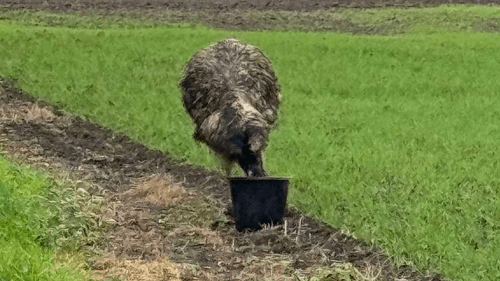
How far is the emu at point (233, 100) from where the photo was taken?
7.95m

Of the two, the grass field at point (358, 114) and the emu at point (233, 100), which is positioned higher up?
the emu at point (233, 100)

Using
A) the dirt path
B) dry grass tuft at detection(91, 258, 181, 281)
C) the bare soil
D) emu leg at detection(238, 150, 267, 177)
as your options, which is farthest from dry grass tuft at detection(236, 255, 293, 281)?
the dirt path

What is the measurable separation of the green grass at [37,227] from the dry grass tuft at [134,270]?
0.17 m

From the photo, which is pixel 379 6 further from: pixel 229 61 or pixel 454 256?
pixel 454 256

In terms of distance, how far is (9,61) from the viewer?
18.8 meters

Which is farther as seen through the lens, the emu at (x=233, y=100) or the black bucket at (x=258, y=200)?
the emu at (x=233, y=100)

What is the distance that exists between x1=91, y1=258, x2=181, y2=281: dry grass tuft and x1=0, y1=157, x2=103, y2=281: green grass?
172mm

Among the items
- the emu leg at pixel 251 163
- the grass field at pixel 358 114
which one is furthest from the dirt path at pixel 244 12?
the emu leg at pixel 251 163

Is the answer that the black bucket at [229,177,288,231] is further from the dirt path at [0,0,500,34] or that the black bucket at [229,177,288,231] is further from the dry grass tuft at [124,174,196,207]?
the dirt path at [0,0,500,34]

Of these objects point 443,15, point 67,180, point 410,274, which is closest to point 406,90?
point 67,180

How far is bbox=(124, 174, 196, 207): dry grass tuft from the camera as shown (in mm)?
9250

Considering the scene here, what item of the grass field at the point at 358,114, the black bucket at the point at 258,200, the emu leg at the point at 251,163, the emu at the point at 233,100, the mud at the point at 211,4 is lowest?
the mud at the point at 211,4

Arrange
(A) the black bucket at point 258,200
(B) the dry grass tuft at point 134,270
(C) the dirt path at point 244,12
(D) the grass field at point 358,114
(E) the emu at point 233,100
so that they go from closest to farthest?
(B) the dry grass tuft at point 134,270, (A) the black bucket at point 258,200, (E) the emu at point 233,100, (D) the grass field at point 358,114, (C) the dirt path at point 244,12

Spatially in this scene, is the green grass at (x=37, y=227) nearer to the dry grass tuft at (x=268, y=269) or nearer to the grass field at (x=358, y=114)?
the dry grass tuft at (x=268, y=269)
